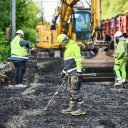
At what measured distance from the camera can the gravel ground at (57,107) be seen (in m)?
9.64

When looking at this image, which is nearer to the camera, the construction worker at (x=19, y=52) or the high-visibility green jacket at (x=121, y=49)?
the construction worker at (x=19, y=52)

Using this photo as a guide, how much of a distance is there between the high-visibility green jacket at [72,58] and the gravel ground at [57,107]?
107cm

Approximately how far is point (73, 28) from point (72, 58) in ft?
A: 51.3

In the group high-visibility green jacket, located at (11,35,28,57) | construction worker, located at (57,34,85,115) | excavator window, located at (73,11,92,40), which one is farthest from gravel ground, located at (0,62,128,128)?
excavator window, located at (73,11,92,40)

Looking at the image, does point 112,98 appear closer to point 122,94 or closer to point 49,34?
point 122,94

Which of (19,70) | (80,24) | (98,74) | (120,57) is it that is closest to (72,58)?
(19,70)

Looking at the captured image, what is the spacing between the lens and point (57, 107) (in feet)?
38.4

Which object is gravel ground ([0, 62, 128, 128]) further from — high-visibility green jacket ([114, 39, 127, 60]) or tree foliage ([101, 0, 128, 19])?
tree foliage ([101, 0, 128, 19])

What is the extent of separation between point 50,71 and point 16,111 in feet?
33.5

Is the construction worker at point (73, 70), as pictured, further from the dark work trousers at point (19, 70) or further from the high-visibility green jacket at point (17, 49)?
the dark work trousers at point (19, 70)

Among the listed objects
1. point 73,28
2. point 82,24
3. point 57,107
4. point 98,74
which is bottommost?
point 57,107

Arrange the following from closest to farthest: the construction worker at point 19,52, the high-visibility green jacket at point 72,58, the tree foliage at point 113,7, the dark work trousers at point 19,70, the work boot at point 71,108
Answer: the high-visibility green jacket at point 72,58 → the work boot at point 71,108 → the construction worker at point 19,52 → the dark work trousers at point 19,70 → the tree foliage at point 113,7

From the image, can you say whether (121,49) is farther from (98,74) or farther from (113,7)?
(113,7)

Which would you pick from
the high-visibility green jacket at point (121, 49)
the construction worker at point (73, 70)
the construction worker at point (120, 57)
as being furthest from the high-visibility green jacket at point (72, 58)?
the high-visibility green jacket at point (121, 49)
